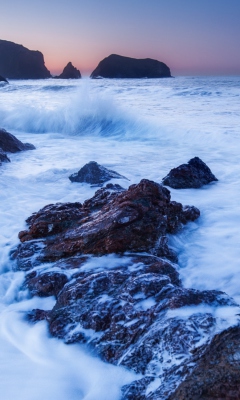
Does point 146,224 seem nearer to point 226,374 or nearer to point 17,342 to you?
point 17,342

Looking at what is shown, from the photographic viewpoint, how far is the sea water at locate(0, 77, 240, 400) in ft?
5.98

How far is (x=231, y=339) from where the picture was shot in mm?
1578

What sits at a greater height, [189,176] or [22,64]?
[22,64]

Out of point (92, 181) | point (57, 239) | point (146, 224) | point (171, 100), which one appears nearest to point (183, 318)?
point (146, 224)

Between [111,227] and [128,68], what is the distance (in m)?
86.9

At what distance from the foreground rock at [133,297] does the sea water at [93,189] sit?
0.33ft

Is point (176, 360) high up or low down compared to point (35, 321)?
up

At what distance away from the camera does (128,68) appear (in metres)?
84.3

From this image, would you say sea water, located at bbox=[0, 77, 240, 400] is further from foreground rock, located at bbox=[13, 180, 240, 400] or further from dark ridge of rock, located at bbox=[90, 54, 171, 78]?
dark ridge of rock, located at bbox=[90, 54, 171, 78]

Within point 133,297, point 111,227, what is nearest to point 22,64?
point 111,227

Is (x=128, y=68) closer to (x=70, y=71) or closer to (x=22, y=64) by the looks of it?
(x=70, y=71)

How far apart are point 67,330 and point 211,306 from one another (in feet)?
2.68

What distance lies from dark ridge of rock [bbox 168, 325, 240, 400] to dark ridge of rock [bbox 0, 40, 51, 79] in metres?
87.1

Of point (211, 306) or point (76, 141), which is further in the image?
point (76, 141)
